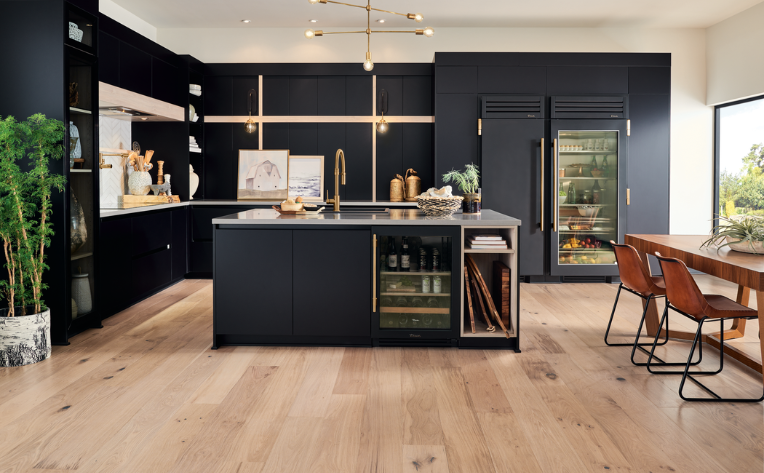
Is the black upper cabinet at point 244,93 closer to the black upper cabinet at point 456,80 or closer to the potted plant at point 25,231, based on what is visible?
the black upper cabinet at point 456,80

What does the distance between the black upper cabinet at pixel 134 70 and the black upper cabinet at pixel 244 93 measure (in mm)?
1262

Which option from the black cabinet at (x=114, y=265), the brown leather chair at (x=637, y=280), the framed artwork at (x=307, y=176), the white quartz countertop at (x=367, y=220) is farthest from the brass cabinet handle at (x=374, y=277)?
the framed artwork at (x=307, y=176)

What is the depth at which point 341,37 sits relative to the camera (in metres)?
6.62

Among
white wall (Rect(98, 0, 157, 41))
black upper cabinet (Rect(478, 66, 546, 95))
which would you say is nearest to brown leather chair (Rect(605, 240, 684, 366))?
black upper cabinet (Rect(478, 66, 546, 95))

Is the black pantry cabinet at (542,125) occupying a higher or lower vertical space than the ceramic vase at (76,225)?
higher

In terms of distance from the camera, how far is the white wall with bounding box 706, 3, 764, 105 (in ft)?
18.6

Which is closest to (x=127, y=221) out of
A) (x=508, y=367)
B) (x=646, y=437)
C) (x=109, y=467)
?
(x=109, y=467)

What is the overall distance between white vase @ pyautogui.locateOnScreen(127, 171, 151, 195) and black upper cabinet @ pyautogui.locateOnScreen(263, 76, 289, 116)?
1655 millimetres

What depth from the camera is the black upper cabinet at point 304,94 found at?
6.39 metres

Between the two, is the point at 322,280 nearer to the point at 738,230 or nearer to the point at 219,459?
the point at 219,459

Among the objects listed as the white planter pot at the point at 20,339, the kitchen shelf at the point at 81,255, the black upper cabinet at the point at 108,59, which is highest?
the black upper cabinet at the point at 108,59

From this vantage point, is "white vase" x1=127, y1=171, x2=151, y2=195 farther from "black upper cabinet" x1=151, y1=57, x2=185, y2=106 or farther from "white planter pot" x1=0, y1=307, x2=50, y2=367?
"white planter pot" x1=0, y1=307, x2=50, y2=367

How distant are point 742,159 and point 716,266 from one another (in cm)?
403

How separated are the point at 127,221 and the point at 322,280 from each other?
6.96 ft
